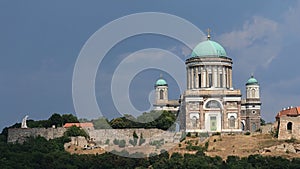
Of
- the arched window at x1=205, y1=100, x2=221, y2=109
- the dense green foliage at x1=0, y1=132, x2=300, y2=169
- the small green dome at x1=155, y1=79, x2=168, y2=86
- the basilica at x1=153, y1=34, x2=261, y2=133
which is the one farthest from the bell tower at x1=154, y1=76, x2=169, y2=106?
the dense green foliage at x1=0, y1=132, x2=300, y2=169

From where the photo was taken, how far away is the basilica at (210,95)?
7638 centimetres

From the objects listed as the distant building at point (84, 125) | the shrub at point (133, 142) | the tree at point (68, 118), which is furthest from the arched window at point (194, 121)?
the tree at point (68, 118)

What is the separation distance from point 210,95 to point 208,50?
5171mm

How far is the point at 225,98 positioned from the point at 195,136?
24.3 feet

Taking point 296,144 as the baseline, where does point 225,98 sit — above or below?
above

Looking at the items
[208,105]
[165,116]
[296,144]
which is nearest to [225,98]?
[208,105]

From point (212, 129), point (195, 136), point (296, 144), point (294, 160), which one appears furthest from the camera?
point (212, 129)

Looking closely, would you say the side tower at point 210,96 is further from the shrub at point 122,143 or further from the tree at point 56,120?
the tree at point 56,120

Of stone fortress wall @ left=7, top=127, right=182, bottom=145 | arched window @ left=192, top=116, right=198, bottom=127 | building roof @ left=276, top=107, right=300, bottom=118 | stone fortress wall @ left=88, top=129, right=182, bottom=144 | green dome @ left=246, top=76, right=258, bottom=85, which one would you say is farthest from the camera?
green dome @ left=246, top=76, right=258, bottom=85

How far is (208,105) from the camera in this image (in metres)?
77.0

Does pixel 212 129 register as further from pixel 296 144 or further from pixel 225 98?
pixel 296 144

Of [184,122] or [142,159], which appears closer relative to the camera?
[142,159]

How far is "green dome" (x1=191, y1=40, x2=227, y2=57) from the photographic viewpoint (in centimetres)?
7862

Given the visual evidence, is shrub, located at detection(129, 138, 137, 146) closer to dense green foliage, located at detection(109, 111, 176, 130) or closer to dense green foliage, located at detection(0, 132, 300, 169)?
dense green foliage, located at detection(0, 132, 300, 169)
